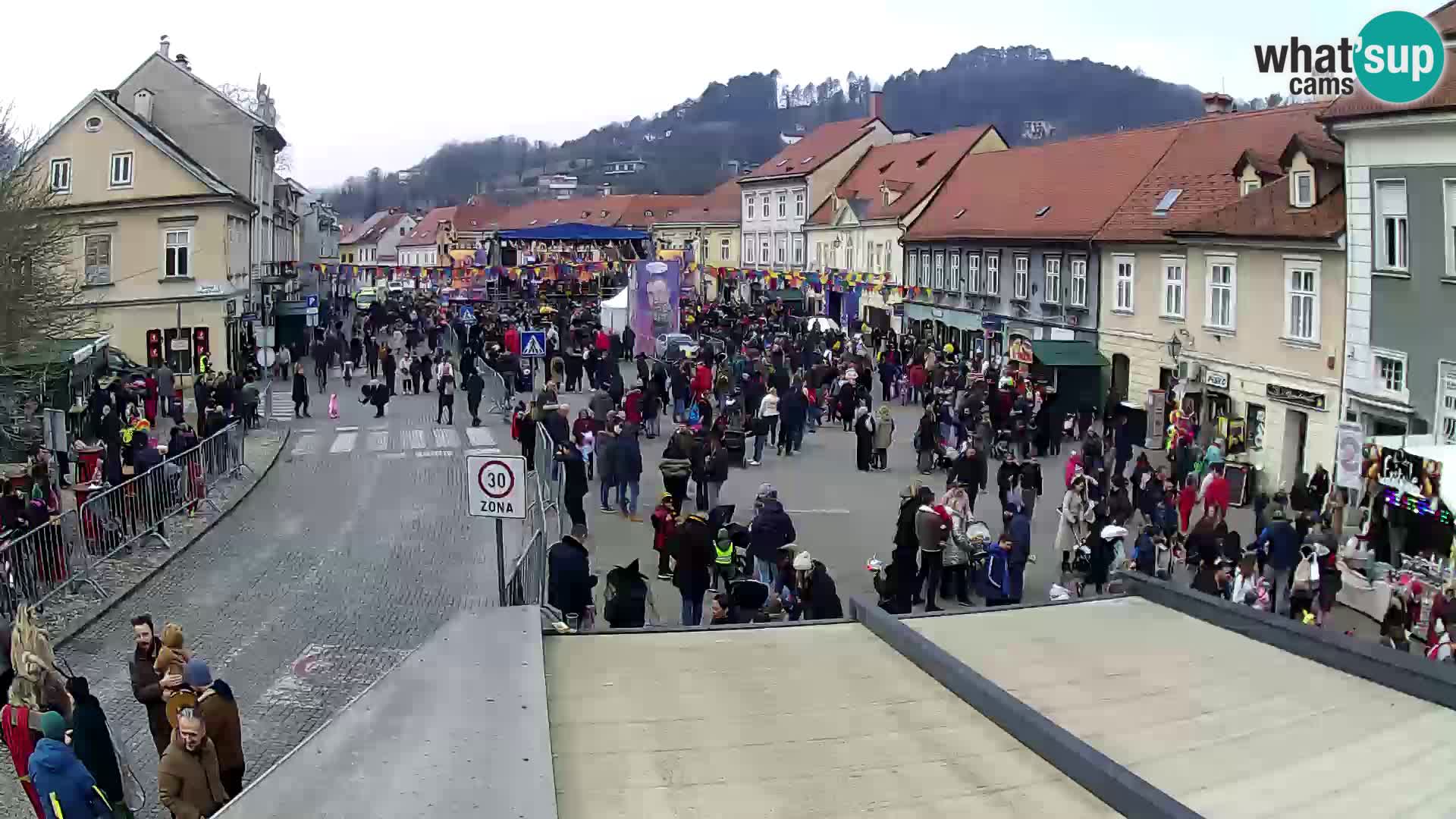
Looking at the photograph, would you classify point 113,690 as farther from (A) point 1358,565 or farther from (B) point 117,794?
(A) point 1358,565

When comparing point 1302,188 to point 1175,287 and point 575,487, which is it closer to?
point 1175,287

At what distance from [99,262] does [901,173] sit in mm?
34154

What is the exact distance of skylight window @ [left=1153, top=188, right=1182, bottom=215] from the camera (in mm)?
33062

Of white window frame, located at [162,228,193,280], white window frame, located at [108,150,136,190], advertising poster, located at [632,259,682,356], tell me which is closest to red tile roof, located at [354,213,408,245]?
white window frame, located at [162,228,193,280]

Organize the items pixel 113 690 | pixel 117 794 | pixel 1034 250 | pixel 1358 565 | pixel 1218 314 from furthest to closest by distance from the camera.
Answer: pixel 1034 250, pixel 1218 314, pixel 1358 565, pixel 113 690, pixel 117 794

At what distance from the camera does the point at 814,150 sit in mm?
72375

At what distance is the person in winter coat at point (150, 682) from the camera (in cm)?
998

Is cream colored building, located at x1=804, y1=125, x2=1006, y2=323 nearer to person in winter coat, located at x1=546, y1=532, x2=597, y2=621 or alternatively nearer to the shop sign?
the shop sign

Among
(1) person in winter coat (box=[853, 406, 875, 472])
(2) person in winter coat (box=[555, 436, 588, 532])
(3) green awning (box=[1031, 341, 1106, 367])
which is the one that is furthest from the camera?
(3) green awning (box=[1031, 341, 1106, 367])

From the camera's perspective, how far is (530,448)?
2408cm

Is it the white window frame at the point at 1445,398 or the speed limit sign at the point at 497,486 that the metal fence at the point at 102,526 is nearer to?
the speed limit sign at the point at 497,486

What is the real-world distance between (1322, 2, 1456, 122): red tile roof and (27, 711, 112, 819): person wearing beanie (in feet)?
61.4

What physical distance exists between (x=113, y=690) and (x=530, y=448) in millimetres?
11654

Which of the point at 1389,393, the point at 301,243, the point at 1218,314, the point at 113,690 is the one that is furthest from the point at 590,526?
the point at 301,243
